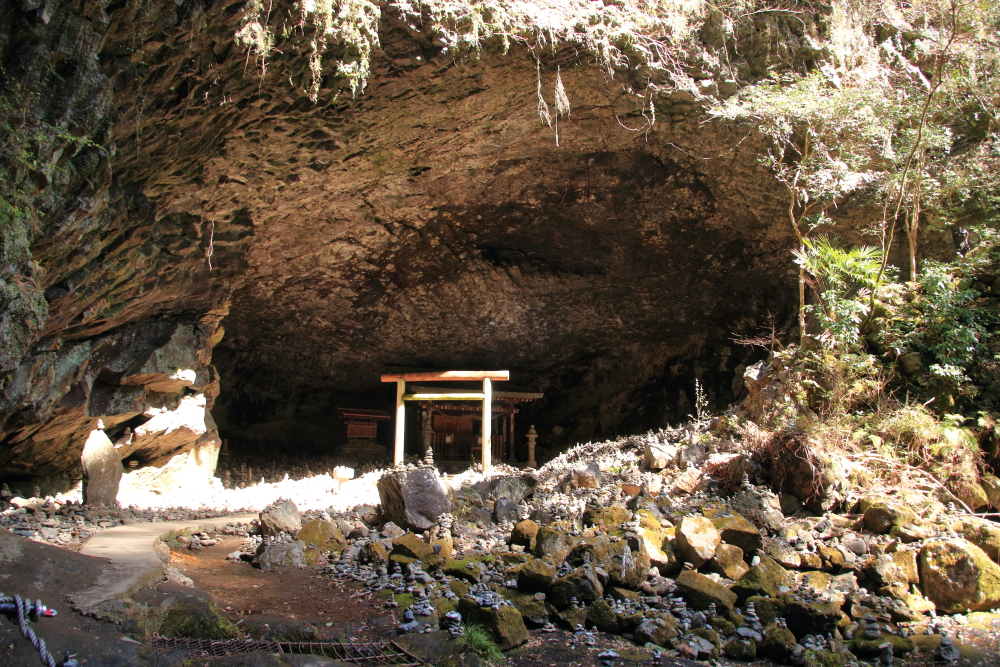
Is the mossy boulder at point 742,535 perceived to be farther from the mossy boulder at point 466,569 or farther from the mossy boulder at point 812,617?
the mossy boulder at point 466,569

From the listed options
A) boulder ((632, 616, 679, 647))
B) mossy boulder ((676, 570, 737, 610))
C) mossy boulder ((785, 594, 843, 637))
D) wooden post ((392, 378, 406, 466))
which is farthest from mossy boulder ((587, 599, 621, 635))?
wooden post ((392, 378, 406, 466))

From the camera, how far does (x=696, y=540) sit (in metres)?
4.82

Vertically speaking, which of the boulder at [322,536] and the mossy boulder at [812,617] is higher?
the mossy boulder at [812,617]

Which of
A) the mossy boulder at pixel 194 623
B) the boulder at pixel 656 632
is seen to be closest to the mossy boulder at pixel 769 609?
the boulder at pixel 656 632

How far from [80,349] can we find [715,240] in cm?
1019

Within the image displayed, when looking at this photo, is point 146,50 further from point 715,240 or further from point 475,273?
point 715,240

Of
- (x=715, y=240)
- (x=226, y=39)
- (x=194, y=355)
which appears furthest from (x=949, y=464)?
(x=194, y=355)

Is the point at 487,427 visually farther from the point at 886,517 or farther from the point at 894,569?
the point at 894,569

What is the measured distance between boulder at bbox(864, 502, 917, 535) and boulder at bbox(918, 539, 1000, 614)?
1.71ft

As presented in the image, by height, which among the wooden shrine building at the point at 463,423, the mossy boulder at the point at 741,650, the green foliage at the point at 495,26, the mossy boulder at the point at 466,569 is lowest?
the wooden shrine building at the point at 463,423

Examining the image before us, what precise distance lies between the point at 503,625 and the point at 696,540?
1847 mm

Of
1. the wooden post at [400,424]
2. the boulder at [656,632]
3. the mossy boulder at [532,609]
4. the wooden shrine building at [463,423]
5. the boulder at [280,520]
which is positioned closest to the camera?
the boulder at [656,632]

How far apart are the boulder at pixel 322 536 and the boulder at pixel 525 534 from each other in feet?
6.15

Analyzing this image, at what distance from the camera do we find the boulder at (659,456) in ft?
25.0
